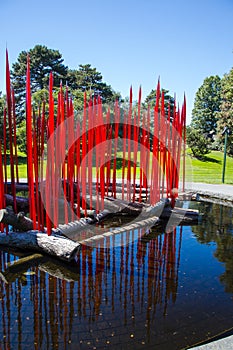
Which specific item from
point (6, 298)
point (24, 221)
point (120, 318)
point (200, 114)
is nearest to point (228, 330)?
point (120, 318)

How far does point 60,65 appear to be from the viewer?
31250mm

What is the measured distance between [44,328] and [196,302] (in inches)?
67.8

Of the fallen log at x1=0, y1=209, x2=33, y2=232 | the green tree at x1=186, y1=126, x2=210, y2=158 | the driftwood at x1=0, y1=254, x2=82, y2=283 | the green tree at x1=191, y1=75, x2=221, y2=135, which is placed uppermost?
the green tree at x1=191, y1=75, x2=221, y2=135

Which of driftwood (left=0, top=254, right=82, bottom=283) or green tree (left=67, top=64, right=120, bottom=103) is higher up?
green tree (left=67, top=64, right=120, bottom=103)

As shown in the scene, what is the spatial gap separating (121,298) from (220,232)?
12.1ft

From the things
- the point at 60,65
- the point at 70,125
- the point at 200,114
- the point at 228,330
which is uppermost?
the point at 60,65

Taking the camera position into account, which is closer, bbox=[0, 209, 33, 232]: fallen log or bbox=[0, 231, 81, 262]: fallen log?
bbox=[0, 231, 81, 262]: fallen log

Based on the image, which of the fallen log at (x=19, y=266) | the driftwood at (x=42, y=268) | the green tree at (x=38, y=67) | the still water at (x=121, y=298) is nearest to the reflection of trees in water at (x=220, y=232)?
the still water at (x=121, y=298)

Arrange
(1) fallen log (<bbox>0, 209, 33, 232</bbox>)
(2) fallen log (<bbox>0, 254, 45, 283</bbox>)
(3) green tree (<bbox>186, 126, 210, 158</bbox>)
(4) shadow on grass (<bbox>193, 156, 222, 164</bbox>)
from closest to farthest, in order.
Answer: (2) fallen log (<bbox>0, 254, 45, 283</bbox>), (1) fallen log (<bbox>0, 209, 33, 232</bbox>), (3) green tree (<bbox>186, 126, 210, 158</bbox>), (4) shadow on grass (<bbox>193, 156, 222, 164</bbox>)

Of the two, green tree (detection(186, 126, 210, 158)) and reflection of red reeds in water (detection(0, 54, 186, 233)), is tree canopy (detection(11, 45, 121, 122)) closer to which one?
green tree (detection(186, 126, 210, 158))

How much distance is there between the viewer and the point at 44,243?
4797mm

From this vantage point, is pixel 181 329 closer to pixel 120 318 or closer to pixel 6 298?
pixel 120 318

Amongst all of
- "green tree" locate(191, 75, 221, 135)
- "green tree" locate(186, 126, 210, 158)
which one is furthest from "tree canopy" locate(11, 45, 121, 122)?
"green tree" locate(191, 75, 221, 135)

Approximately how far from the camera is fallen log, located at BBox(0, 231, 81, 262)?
4574 millimetres
